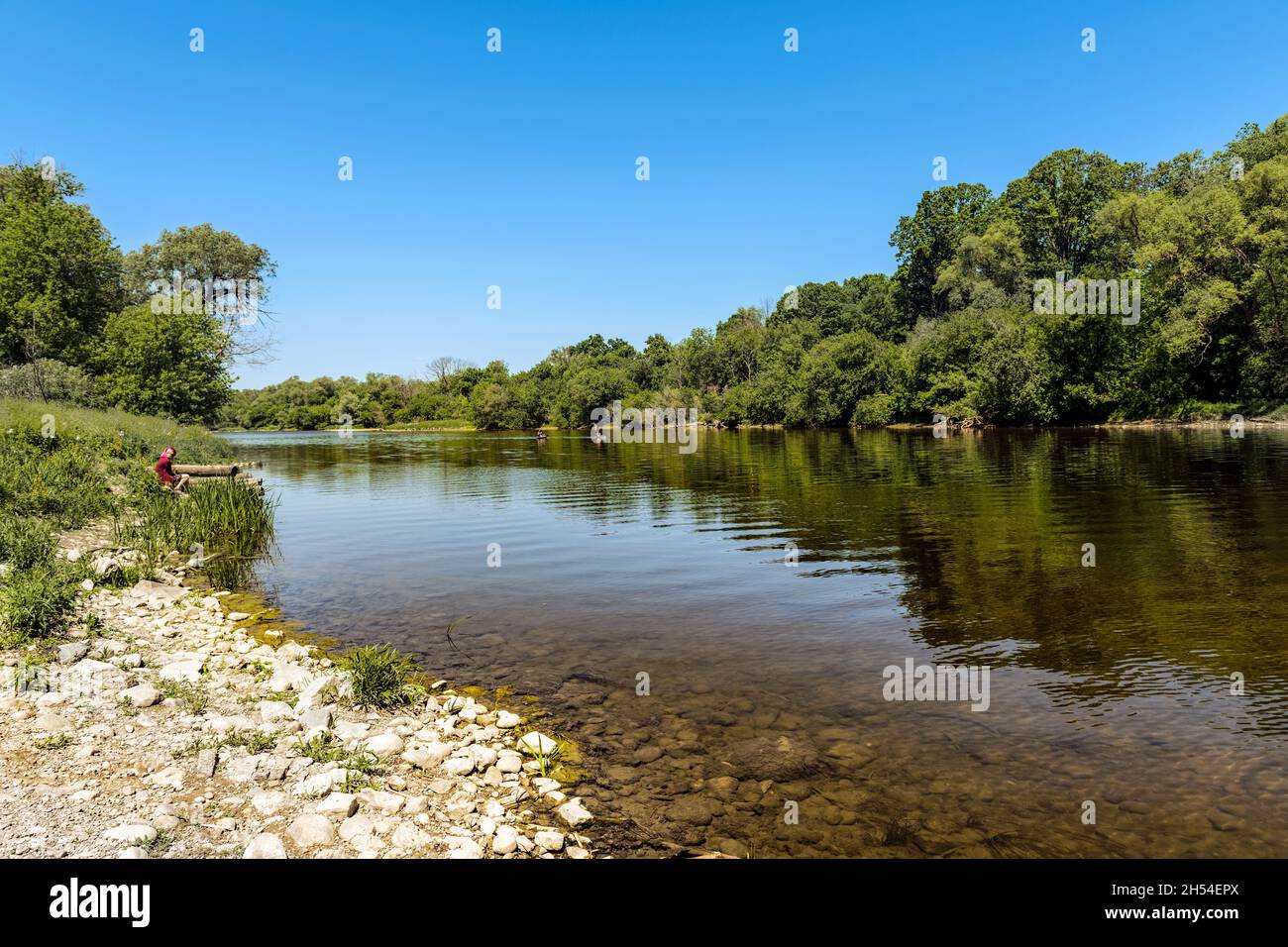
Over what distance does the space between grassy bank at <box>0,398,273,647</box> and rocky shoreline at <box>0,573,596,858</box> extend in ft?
2.85

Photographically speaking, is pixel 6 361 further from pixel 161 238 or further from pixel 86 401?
pixel 161 238

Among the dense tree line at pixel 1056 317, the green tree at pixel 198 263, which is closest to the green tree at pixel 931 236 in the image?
the dense tree line at pixel 1056 317

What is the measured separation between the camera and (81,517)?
63.4 feet

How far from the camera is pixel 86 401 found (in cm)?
4766

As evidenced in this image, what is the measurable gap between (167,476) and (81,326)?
148 ft

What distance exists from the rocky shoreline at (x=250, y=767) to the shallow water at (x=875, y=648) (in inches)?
41.4

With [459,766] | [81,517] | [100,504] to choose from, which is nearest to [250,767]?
[459,766]

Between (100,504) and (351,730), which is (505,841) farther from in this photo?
(100,504)

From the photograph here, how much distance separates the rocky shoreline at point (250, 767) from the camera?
5.66m

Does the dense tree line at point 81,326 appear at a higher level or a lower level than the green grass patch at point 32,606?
higher

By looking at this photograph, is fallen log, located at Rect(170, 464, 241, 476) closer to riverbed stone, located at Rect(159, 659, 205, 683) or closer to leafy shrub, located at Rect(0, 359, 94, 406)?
riverbed stone, located at Rect(159, 659, 205, 683)

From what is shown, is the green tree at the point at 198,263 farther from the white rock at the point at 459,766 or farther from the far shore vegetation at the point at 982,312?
the white rock at the point at 459,766
